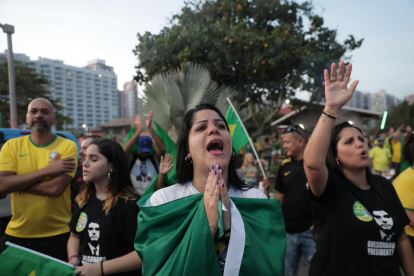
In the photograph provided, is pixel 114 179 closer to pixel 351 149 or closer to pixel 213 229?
pixel 213 229

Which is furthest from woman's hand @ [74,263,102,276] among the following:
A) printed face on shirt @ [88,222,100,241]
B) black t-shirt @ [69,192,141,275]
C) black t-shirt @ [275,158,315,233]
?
black t-shirt @ [275,158,315,233]

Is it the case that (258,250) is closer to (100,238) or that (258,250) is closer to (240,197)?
(240,197)

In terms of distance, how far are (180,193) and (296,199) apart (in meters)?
2.30

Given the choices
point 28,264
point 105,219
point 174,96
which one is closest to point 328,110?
point 105,219

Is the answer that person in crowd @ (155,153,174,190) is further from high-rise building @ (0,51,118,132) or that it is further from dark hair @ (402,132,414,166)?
high-rise building @ (0,51,118,132)

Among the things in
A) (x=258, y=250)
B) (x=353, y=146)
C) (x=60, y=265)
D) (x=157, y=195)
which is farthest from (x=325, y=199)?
(x=60, y=265)

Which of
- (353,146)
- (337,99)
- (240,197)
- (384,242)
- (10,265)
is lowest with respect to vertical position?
(10,265)

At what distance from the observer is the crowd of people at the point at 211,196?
1796mm

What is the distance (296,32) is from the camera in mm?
12250

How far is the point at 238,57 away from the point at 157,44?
338cm

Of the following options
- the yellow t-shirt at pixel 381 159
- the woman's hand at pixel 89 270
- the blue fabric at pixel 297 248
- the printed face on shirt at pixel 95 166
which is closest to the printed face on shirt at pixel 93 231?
the woman's hand at pixel 89 270

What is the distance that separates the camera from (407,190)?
9.10ft

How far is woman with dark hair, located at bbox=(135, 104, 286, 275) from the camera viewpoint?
4.83ft

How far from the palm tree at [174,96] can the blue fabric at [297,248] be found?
197 inches
